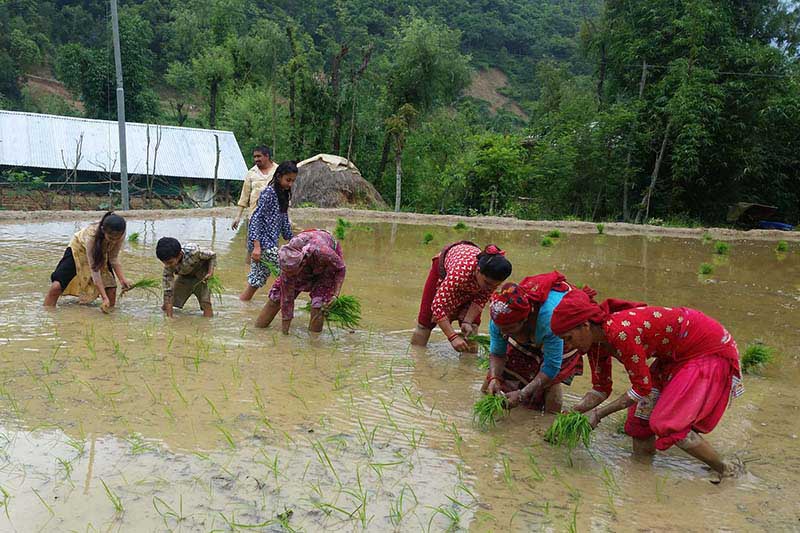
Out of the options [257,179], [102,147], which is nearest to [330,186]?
[102,147]

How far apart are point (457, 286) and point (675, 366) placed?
1.73m

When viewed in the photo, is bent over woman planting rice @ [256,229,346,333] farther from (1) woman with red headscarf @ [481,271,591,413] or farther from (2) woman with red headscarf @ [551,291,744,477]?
(2) woman with red headscarf @ [551,291,744,477]

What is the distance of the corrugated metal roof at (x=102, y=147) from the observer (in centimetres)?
2248

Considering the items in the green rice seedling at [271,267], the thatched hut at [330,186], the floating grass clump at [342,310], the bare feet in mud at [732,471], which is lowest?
the bare feet in mud at [732,471]

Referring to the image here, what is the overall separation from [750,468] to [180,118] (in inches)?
1291

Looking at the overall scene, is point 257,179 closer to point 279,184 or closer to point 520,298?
point 279,184

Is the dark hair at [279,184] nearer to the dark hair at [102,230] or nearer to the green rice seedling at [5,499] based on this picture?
the dark hair at [102,230]

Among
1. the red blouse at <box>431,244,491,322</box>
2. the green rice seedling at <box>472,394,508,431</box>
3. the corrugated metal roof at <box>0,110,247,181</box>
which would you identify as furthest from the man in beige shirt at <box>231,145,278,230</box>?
the corrugated metal roof at <box>0,110,247,181</box>

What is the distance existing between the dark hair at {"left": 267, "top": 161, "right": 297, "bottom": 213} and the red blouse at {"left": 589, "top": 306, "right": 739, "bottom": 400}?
11.7 ft

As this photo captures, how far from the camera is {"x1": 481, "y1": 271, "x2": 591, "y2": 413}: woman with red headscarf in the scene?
145 inches

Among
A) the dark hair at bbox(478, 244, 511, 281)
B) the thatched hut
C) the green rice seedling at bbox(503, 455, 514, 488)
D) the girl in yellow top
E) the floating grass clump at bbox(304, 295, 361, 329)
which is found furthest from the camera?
the thatched hut

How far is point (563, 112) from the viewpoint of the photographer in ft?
72.4

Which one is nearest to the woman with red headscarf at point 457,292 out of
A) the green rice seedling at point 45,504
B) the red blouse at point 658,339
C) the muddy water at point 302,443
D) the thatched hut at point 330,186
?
the muddy water at point 302,443

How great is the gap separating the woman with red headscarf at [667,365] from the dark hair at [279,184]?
3.36 m
